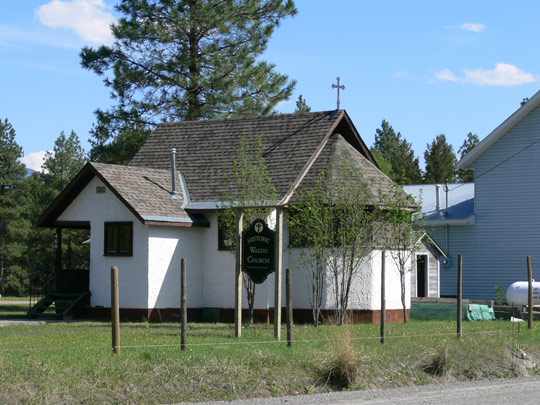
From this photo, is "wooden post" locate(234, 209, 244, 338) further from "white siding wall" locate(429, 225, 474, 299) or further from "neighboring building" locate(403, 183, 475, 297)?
"white siding wall" locate(429, 225, 474, 299)

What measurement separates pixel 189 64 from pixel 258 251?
26.5 m

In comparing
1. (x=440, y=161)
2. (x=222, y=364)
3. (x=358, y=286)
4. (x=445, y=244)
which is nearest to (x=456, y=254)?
(x=445, y=244)

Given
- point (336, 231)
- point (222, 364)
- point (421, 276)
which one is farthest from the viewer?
point (421, 276)

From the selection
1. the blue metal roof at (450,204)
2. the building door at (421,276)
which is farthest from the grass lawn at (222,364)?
the blue metal roof at (450,204)

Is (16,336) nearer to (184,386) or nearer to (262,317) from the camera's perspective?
(184,386)

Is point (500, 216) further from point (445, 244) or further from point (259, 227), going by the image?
point (259, 227)

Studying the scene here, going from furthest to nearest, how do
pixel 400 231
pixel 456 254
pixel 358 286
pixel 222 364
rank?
pixel 456 254, pixel 400 231, pixel 358 286, pixel 222 364

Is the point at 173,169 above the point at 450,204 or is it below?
above

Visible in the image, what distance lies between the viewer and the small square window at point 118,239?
27453 millimetres

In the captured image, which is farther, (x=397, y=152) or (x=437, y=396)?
(x=397, y=152)

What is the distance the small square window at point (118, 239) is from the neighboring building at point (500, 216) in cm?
1462

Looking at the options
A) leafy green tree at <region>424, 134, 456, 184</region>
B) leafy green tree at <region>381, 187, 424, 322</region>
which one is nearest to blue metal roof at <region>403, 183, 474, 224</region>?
leafy green tree at <region>381, 187, 424, 322</region>

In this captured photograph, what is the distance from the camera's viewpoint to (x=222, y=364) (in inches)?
572

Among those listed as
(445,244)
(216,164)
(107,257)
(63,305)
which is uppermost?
(216,164)
